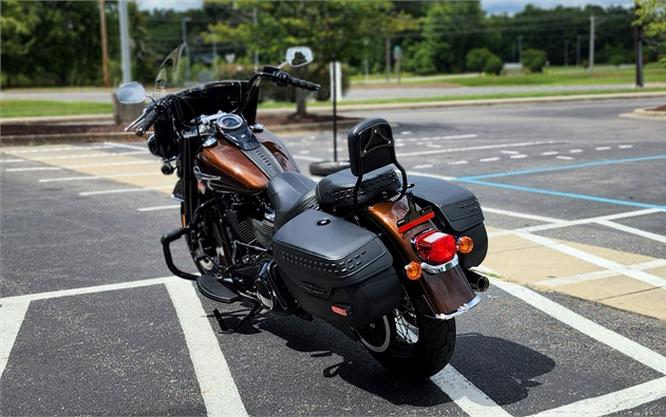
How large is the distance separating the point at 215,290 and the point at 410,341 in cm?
148

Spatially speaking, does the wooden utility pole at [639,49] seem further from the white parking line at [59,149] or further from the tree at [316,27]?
the white parking line at [59,149]

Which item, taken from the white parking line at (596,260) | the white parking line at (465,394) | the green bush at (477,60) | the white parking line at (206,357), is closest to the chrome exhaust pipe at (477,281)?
the white parking line at (465,394)

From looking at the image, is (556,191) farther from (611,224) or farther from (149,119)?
(149,119)

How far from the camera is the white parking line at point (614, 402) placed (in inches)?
137

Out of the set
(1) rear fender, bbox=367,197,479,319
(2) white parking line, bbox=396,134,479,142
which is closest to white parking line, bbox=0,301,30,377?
(1) rear fender, bbox=367,197,479,319

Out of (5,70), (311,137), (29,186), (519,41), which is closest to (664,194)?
(29,186)

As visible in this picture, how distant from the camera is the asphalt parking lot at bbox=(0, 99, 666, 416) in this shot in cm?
372

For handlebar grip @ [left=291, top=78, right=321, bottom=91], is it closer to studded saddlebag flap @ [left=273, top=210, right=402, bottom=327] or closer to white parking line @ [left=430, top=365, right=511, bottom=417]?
studded saddlebag flap @ [left=273, top=210, right=402, bottom=327]

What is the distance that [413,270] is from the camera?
3391mm

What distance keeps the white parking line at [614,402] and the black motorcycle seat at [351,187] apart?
1310 mm

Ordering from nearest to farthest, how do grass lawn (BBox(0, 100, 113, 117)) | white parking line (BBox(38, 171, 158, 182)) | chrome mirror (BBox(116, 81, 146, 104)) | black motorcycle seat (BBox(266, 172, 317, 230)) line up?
1. black motorcycle seat (BBox(266, 172, 317, 230))
2. chrome mirror (BBox(116, 81, 146, 104))
3. white parking line (BBox(38, 171, 158, 182))
4. grass lawn (BBox(0, 100, 113, 117))

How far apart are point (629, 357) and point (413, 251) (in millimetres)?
1588

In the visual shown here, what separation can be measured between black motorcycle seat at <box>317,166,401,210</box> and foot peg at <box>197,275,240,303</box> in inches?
46.2

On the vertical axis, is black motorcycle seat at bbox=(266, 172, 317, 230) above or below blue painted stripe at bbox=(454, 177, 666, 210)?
above
